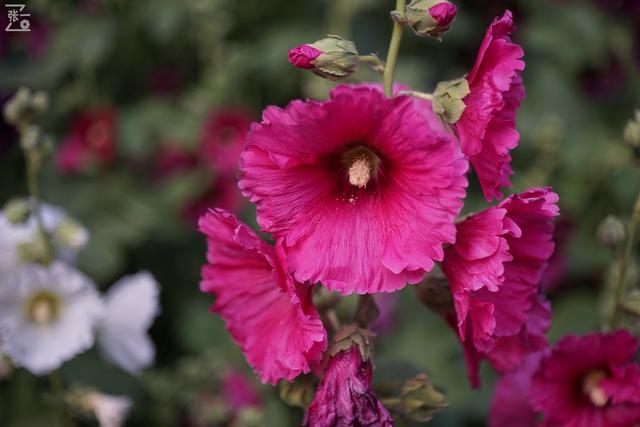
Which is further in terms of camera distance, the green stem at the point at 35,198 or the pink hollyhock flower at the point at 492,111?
the green stem at the point at 35,198

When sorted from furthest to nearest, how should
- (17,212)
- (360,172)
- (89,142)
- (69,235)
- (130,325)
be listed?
1. (89,142)
2. (130,325)
3. (69,235)
4. (17,212)
5. (360,172)

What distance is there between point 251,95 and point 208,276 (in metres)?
2.03

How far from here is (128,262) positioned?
2.59 m

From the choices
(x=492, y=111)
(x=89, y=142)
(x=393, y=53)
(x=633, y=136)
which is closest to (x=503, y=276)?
(x=492, y=111)

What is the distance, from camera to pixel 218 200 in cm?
289

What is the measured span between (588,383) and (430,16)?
2.01 feet

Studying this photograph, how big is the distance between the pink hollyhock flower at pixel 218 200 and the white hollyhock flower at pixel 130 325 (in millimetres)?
1077

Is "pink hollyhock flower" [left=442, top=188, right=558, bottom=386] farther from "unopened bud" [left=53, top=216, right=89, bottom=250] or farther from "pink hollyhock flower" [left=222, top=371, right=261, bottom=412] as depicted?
"pink hollyhock flower" [left=222, top=371, right=261, bottom=412]

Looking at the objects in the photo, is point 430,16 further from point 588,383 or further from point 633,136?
point 588,383

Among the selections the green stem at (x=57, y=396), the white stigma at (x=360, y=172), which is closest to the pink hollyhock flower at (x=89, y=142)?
the green stem at (x=57, y=396)

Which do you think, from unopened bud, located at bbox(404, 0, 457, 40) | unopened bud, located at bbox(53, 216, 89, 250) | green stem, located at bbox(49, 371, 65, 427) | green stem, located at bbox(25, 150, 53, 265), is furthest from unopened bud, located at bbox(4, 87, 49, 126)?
unopened bud, located at bbox(404, 0, 457, 40)

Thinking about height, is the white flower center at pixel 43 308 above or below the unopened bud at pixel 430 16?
below

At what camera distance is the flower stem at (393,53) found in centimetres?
98

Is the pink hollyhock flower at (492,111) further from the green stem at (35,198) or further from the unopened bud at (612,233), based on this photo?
the green stem at (35,198)
